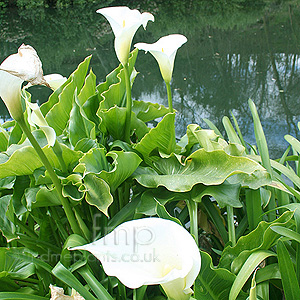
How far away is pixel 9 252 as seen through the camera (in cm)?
79

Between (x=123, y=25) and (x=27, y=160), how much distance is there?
1.23ft

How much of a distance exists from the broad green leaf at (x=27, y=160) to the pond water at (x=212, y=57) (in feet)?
5.07

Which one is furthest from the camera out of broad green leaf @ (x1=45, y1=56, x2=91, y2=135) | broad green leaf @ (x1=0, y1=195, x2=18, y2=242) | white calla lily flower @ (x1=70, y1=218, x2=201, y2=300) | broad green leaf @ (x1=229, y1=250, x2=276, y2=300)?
broad green leaf @ (x1=45, y1=56, x2=91, y2=135)

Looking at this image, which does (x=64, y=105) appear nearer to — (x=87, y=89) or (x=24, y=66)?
(x=87, y=89)

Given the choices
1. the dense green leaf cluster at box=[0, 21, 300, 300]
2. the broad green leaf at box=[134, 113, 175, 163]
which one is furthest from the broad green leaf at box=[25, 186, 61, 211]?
the broad green leaf at box=[134, 113, 175, 163]

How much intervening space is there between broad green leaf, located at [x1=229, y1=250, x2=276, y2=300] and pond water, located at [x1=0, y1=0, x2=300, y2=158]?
145cm

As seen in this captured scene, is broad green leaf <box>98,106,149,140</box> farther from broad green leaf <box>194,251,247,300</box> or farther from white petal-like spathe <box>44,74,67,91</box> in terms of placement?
broad green leaf <box>194,251,247,300</box>

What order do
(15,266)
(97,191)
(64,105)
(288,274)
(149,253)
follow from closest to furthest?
(149,253), (288,274), (97,191), (15,266), (64,105)

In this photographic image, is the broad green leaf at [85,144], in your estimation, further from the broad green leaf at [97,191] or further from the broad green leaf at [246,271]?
the broad green leaf at [246,271]

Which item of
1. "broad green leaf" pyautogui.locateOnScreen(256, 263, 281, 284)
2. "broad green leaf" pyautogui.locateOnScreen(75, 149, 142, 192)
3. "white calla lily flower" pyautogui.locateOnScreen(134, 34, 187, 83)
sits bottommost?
"broad green leaf" pyautogui.locateOnScreen(256, 263, 281, 284)

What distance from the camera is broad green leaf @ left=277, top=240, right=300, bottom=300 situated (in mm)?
648

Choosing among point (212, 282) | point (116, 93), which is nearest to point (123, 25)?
point (116, 93)

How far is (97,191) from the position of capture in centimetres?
76

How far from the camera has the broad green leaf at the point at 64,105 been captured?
3.17 feet
